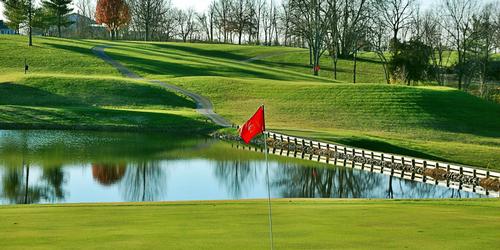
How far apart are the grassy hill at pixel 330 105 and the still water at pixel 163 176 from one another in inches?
456

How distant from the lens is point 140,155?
43281mm

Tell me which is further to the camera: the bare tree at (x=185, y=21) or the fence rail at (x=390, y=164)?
the bare tree at (x=185, y=21)

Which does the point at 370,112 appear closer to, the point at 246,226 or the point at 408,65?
the point at 408,65

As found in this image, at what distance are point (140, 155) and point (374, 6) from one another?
75.1 m

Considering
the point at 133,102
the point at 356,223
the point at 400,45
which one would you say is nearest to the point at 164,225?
the point at 356,223

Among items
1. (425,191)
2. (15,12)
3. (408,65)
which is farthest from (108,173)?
(15,12)

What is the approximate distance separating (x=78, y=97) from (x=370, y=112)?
29.2 meters

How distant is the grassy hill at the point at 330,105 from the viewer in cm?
5344

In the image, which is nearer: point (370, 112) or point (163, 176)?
point (163, 176)

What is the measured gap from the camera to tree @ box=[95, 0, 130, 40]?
156 meters

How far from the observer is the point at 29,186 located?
3027 centimetres

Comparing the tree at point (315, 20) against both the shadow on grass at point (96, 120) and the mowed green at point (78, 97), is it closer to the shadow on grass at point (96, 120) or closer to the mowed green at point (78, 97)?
the mowed green at point (78, 97)

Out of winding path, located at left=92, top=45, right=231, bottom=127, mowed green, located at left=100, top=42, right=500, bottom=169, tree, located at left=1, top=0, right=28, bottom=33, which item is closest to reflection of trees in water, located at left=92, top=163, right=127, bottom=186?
mowed green, located at left=100, top=42, right=500, bottom=169

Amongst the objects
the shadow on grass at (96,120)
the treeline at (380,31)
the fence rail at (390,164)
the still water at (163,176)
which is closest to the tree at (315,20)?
the treeline at (380,31)
